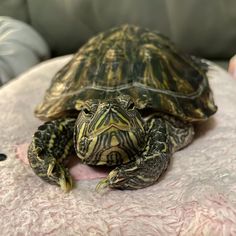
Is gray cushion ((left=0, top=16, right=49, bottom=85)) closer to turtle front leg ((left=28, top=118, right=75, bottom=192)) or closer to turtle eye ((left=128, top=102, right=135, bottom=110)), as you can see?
turtle front leg ((left=28, top=118, right=75, bottom=192))

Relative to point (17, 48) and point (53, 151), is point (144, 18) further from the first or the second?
point (53, 151)

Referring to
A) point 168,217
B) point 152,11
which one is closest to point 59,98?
point 168,217

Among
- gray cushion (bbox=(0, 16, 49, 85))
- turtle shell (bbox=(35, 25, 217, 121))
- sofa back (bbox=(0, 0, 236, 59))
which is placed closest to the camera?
turtle shell (bbox=(35, 25, 217, 121))

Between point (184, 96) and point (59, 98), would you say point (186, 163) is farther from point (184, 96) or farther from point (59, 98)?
point (59, 98)

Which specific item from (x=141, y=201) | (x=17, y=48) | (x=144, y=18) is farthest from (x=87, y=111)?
(x=144, y=18)

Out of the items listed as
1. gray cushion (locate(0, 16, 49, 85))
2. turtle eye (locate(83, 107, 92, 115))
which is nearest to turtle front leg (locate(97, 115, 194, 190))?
turtle eye (locate(83, 107, 92, 115))

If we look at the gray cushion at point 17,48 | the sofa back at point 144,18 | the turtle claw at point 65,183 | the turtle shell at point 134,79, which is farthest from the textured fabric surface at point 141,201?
the sofa back at point 144,18

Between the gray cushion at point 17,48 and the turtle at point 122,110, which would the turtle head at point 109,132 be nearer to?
the turtle at point 122,110
